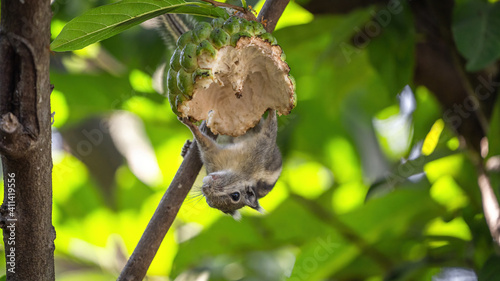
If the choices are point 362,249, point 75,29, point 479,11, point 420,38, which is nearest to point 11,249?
point 75,29

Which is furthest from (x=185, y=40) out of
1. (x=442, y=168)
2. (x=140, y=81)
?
(x=442, y=168)

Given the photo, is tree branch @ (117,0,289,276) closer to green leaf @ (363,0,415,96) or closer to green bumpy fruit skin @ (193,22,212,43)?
green bumpy fruit skin @ (193,22,212,43)

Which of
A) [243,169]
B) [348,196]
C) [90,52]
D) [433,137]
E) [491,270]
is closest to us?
[491,270]

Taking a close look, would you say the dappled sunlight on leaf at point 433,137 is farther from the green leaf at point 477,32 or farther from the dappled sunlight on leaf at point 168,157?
the dappled sunlight on leaf at point 168,157

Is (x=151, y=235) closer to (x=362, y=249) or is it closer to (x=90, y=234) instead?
(x=362, y=249)

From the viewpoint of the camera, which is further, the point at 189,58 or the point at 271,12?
the point at 271,12

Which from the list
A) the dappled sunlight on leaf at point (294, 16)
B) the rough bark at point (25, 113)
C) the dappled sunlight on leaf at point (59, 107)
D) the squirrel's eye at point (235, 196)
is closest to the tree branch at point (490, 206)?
the squirrel's eye at point (235, 196)

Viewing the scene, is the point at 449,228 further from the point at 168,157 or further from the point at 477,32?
the point at 168,157
